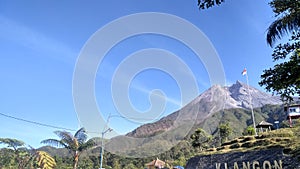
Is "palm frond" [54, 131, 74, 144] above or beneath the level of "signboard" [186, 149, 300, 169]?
above

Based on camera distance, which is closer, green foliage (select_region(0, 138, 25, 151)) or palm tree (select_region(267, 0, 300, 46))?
palm tree (select_region(267, 0, 300, 46))

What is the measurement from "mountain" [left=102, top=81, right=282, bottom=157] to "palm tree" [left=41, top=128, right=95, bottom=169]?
3198 millimetres

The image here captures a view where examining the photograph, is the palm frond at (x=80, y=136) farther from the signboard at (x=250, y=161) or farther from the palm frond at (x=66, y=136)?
the signboard at (x=250, y=161)

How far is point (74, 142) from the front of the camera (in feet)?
75.9

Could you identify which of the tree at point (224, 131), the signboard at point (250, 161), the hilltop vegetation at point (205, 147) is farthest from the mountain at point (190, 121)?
the tree at point (224, 131)

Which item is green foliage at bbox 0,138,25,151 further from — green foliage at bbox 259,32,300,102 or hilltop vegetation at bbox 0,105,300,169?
green foliage at bbox 259,32,300,102

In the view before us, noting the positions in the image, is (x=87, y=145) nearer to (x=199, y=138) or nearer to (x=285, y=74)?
(x=199, y=138)

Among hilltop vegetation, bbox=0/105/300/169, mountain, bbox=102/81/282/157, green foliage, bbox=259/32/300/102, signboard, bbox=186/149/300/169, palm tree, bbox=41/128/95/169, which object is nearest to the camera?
green foliage, bbox=259/32/300/102

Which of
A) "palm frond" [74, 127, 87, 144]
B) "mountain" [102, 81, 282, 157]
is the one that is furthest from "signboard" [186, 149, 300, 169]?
"palm frond" [74, 127, 87, 144]

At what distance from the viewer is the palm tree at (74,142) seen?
22.5m

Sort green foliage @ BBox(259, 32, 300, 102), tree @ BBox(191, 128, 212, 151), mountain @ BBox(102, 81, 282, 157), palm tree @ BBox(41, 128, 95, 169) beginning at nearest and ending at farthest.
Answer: green foliage @ BBox(259, 32, 300, 102), mountain @ BBox(102, 81, 282, 157), palm tree @ BBox(41, 128, 95, 169), tree @ BBox(191, 128, 212, 151)

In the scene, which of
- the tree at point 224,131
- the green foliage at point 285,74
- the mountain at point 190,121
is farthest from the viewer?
the tree at point 224,131

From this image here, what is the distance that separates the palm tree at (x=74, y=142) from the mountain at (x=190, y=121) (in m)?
3.20

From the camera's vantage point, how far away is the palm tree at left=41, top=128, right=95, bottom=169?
2248 cm
